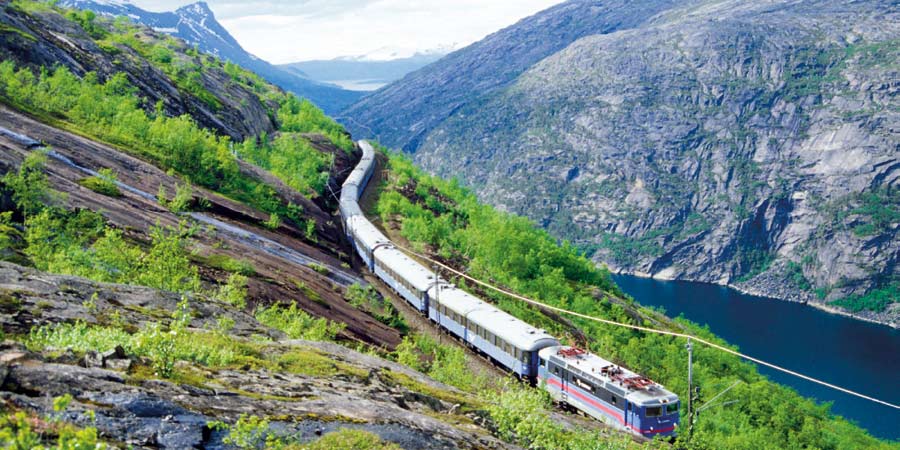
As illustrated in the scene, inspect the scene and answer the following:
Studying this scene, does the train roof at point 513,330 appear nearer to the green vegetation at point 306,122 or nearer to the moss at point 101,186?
the moss at point 101,186

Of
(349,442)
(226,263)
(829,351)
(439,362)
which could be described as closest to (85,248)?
(226,263)

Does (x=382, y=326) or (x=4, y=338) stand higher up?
(x=4, y=338)

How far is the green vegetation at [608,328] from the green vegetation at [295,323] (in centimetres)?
505

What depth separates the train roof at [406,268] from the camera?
168 ft

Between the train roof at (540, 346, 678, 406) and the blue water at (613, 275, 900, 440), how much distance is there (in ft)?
299

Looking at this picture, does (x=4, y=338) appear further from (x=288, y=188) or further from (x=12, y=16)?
(x=12, y=16)

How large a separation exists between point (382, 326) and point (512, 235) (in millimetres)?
38230

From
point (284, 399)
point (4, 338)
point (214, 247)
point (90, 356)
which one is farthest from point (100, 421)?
point (214, 247)

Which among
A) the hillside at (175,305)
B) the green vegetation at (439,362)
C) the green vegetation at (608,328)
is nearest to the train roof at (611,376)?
the green vegetation at (608,328)

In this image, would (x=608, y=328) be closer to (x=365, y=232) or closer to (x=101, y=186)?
(x=365, y=232)

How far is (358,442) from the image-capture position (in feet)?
42.6

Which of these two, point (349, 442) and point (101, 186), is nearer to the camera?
point (349, 442)

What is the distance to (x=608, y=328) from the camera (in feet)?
210

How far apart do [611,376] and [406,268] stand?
81.2 feet
